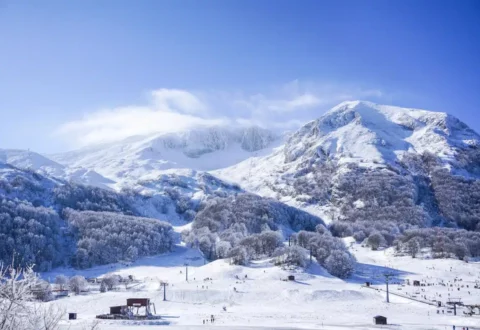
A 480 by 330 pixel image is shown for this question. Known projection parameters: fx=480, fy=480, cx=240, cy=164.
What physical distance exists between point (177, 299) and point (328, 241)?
61.5 metres

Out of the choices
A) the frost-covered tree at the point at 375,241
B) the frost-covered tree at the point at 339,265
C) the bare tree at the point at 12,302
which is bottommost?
the frost-covered tree at the point at 339,265

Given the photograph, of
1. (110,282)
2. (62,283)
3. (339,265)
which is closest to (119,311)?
(110,282)

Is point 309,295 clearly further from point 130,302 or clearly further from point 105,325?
point 105,325

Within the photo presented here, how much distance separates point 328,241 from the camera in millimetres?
143750

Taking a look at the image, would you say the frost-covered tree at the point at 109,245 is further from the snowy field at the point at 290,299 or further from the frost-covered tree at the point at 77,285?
the frost-covered tree at the point at 77,285

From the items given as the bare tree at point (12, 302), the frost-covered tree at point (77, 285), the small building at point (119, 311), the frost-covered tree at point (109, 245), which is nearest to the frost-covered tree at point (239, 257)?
the frost-covered tree at point (77, 285)

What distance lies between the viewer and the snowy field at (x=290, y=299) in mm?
68125

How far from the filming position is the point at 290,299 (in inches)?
3622

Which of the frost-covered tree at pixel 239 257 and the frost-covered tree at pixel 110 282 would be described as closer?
the frost-covered tree at pixel 110 282

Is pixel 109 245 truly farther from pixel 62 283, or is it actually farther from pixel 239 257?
pixel 239 257

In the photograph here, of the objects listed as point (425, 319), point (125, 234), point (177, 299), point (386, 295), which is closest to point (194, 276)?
point (177, 299)

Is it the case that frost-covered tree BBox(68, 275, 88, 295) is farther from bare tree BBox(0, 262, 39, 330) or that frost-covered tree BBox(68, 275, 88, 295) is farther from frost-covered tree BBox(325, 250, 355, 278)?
bare tree BBox(0, 262, 39, 330)

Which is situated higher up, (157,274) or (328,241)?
(328,241)

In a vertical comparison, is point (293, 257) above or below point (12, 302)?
below
